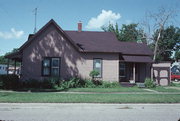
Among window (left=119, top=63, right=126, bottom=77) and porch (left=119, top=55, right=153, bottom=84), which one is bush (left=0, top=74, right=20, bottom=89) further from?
window (left=119, top=63, right=126, bottom=77)

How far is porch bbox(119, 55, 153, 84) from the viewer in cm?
2116

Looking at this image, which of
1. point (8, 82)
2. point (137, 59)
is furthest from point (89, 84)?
point (8, 82)

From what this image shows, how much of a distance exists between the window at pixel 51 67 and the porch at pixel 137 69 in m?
7.54

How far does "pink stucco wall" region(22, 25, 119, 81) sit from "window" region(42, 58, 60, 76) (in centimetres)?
42

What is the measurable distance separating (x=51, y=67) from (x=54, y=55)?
51.5 inches

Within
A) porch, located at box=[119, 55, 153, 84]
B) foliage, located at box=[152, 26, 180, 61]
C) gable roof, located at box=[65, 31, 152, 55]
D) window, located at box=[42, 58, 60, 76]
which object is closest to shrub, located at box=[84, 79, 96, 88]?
window, located at box=[42, 58, 60, 76]

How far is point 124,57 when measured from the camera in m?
21.0

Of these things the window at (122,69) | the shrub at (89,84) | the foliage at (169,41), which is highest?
the foliage at (169,41)

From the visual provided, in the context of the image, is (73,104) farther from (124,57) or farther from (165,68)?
(165,68)

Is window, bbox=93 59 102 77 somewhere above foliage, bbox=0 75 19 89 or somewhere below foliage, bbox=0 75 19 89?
above

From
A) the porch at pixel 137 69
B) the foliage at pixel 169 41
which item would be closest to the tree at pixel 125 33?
the foliage at pixel 169 41

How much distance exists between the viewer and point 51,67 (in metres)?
18.6

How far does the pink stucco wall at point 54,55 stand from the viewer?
18.3 metres

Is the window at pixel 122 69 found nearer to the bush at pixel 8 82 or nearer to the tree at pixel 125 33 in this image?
the bush at pixel 8 82
